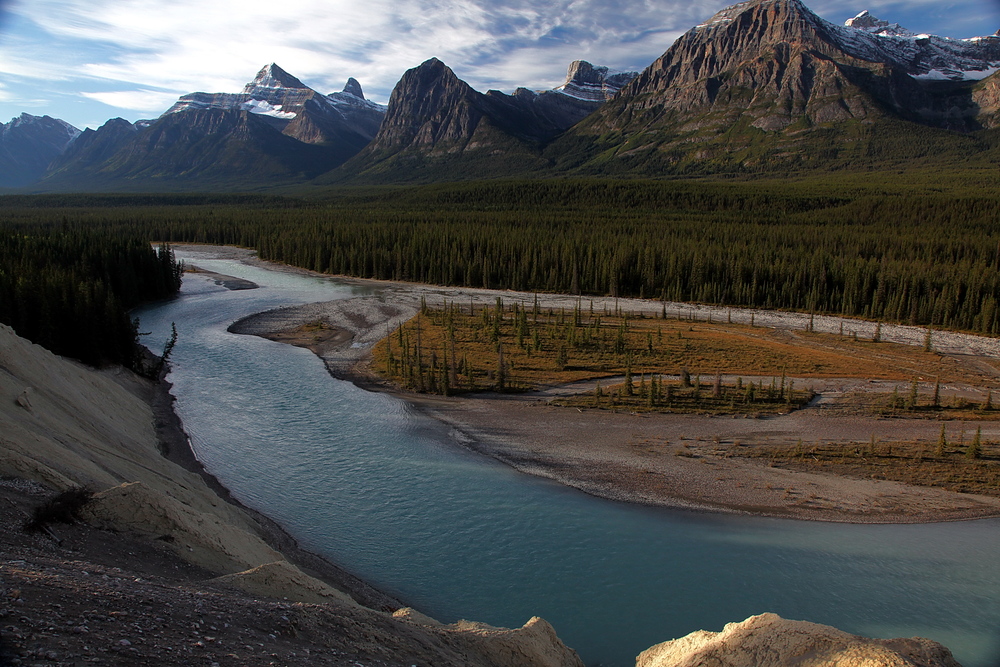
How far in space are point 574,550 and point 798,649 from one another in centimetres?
1277

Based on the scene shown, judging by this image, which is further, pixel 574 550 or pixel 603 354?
pixel 603 354

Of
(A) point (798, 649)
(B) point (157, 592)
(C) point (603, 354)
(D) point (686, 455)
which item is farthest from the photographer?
(C) point (603, 354)

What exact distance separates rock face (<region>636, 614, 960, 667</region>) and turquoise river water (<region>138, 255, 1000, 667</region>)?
5.43m

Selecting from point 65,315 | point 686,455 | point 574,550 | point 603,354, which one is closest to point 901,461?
point 686,455

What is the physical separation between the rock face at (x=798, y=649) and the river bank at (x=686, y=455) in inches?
614

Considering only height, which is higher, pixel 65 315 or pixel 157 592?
pixel 65 315

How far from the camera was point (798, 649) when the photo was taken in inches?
617

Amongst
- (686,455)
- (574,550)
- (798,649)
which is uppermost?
(798,649)

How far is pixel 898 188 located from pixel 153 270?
7110 inches

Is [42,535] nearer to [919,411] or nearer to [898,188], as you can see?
[919,411]

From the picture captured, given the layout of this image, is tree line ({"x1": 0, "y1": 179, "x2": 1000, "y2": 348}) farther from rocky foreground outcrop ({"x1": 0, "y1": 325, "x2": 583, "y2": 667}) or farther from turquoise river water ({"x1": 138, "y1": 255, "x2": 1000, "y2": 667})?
rocky foreground outcrop ({"x1": 0, "y1": 325, "x2": 583, "y2": 667})

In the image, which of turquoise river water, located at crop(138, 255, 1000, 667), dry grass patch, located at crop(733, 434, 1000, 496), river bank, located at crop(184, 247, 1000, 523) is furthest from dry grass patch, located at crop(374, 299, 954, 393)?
dry grass patch, located at crop(733, 434, 1000, 496)

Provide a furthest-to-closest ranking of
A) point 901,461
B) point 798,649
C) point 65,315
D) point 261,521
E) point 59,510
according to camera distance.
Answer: point 65,315, point 901,461, point 261,521, point 59,510, point 798,649

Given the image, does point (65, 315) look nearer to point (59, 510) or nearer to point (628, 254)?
point (59, 510)
